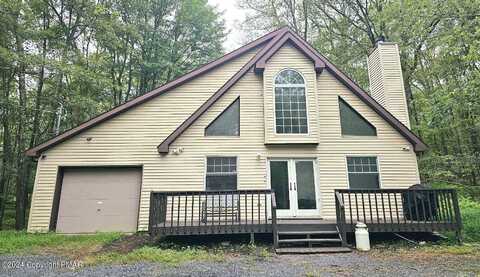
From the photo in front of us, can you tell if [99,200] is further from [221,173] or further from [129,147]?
[221,173]

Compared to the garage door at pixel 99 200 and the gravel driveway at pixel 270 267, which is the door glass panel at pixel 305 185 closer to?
the gravel driveway at pixel 270 267

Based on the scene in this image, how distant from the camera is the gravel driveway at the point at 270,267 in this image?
4.27 metres

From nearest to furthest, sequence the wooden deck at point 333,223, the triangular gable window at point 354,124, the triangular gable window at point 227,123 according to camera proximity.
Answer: the wooden deck at point 333,223 → the triangular gable window at point 227,123 → the triangular gable window at point 354,124

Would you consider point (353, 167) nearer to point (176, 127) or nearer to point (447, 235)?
point (447, 235)

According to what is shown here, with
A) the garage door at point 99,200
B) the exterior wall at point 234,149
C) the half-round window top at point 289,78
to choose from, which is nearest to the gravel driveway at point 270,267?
the garage door at point 99,200

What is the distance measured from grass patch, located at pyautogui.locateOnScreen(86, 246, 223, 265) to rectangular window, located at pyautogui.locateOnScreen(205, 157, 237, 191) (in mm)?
2627

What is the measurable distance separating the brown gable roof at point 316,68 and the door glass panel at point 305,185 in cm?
289

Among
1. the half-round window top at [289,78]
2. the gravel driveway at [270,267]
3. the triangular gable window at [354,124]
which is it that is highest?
the half-round window top at [289,78]

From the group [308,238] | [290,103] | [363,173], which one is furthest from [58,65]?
[363,173]

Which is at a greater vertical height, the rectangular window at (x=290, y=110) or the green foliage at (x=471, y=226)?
the rectangular window at (x=290, y=110)

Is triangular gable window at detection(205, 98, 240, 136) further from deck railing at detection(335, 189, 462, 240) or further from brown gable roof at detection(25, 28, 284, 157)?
deck railing at detection(335, 189, 462, 240)

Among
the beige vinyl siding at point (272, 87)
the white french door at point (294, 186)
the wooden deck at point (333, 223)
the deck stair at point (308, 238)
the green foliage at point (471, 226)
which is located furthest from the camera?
the beige vinyl siding at point (272, 87)

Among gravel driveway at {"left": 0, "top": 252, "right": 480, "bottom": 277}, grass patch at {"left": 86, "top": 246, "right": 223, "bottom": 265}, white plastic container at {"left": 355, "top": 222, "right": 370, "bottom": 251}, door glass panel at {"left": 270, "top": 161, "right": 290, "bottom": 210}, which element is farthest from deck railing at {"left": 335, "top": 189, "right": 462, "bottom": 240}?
grass patch at {"left": 86, "top": 246, "right": 223, "bottom": 265}

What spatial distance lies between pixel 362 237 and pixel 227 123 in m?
4.97
